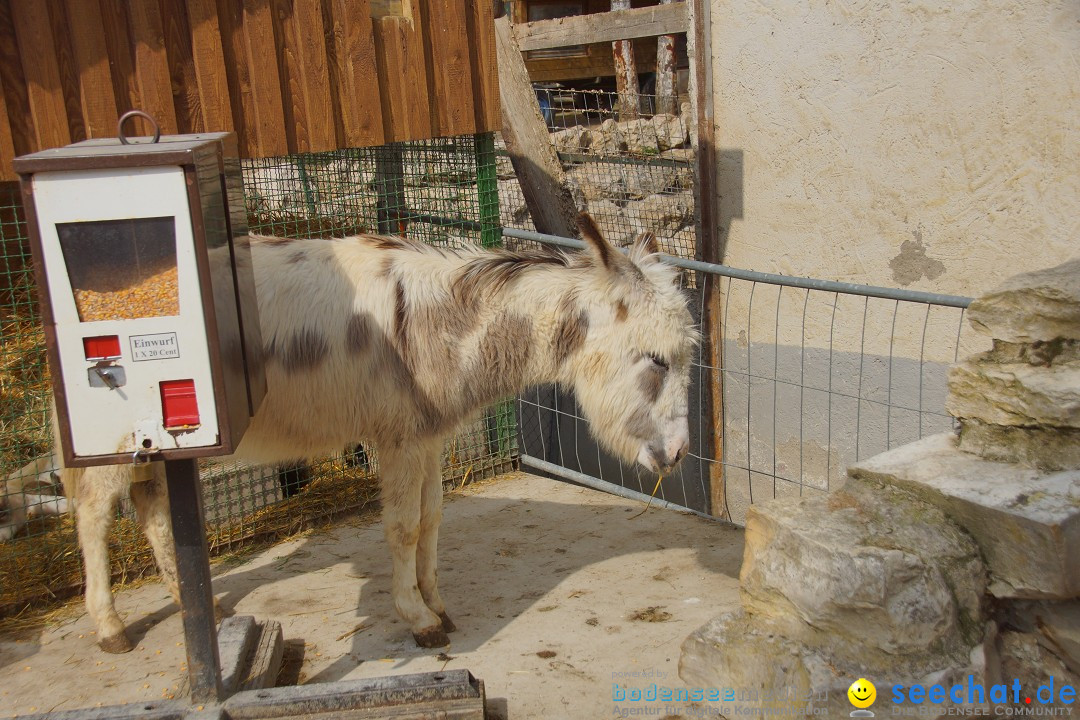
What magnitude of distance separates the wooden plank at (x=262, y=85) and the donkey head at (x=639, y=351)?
6.15 feet

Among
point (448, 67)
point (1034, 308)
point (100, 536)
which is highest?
point (448, 67)

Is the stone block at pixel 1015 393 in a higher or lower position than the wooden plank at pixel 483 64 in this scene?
lower

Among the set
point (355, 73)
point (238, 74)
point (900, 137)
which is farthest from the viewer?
point (900, 137)

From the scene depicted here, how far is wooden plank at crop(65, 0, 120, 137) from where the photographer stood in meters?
4.07

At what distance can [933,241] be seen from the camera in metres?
4.95

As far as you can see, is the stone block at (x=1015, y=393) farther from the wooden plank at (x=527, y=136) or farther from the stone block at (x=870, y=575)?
the wooden plank at (x=527, y=136)

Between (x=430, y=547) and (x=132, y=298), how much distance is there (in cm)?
200

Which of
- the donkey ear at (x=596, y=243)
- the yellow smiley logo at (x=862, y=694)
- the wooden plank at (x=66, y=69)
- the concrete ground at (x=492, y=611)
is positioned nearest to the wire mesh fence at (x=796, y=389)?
the concrete ground at (x=492, y=611)

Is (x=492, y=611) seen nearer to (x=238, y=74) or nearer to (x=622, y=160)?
(x=238, y=74)

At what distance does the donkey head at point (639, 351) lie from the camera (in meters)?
3.71

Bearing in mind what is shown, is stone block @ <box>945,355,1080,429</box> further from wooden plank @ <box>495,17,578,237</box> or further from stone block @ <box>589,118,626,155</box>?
stone block @ <box>589,118,626,155</box>

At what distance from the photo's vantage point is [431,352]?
3738 mm

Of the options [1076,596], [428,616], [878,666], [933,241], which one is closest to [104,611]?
[428,616]

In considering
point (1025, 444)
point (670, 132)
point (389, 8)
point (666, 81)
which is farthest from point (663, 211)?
point (1025, 444)
